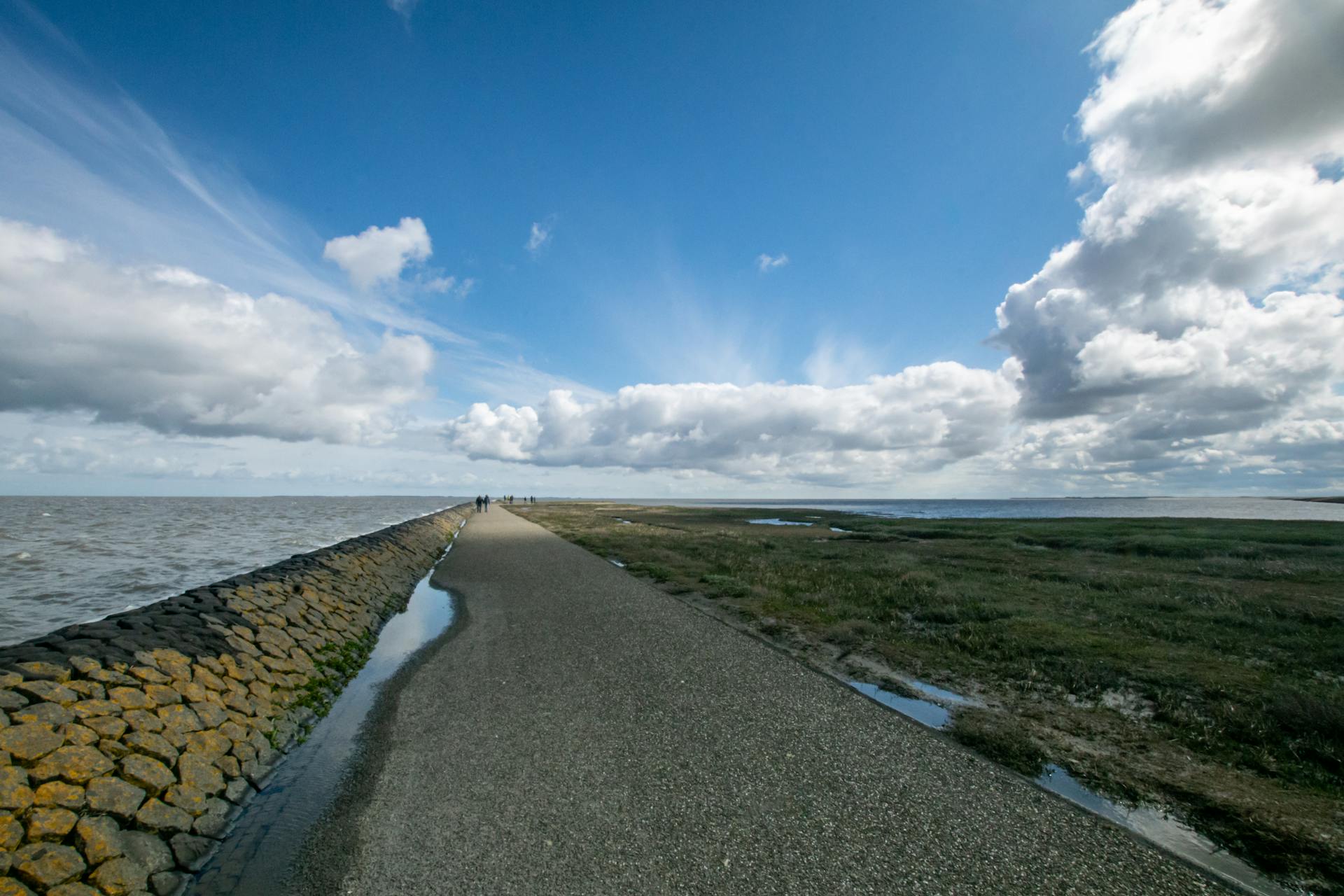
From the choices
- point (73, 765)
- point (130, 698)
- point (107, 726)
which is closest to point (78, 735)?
point (107, 726)

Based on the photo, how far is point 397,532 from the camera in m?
36.8

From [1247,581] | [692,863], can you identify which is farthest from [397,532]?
[1247,581]

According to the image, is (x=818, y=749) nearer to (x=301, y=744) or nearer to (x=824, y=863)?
(x=824, y=863)

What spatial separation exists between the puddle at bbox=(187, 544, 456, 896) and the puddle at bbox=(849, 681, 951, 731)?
8.54m

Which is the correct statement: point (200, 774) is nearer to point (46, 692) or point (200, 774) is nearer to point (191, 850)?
point (191, 850)

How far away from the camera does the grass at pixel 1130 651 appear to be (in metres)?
6.88

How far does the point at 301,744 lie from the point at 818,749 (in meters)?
7.98

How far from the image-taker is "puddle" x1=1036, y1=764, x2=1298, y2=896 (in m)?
5.19

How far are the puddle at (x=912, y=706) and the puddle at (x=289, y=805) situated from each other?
854cm

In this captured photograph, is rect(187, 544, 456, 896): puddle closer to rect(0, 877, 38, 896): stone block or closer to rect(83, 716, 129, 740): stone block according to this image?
rect(0, 877, 38, 896): stone block

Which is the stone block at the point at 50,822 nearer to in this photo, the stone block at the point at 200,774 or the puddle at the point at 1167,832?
the stone block at the point at 200,774

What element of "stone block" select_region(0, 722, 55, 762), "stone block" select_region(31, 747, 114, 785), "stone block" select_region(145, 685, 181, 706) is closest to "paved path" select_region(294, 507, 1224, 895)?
"stone block" select_region(31, 747, 114, 785)

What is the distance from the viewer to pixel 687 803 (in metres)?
6.24

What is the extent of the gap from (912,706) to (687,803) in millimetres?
5295
